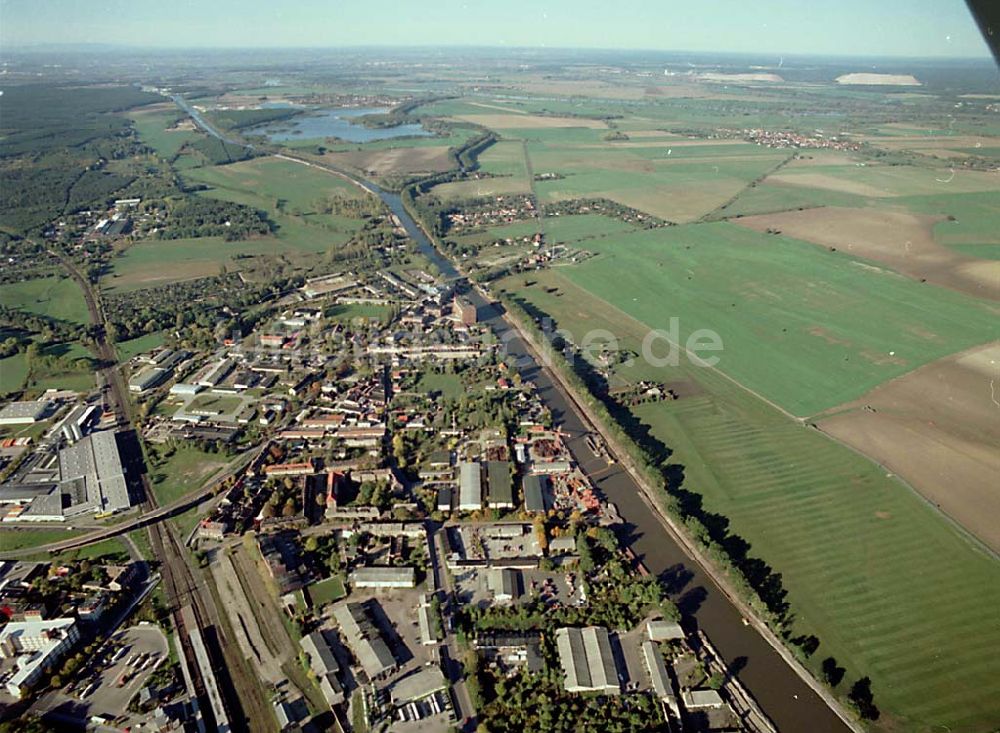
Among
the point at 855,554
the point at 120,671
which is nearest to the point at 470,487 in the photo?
the point at 120,671

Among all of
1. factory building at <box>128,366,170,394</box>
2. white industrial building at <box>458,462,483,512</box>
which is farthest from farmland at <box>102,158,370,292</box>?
white industrial building at <box>458,462,483,512</box>

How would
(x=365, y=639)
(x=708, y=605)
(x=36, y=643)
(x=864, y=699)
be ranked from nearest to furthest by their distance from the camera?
(x=864, y=699)
(x=36, y=643)
(x=365, y=639)
(x=708, y=605)

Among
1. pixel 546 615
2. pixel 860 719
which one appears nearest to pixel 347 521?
pixel 546 615

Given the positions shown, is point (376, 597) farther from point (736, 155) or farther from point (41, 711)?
point (736, 155)

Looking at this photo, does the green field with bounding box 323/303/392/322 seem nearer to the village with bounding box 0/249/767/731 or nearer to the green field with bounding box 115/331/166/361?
the village with bounding box 0/249/767/731

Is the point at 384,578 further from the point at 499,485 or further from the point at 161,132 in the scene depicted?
the point at 161,132

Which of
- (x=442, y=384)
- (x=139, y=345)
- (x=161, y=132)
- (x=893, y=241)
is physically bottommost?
(x=442, y=384)

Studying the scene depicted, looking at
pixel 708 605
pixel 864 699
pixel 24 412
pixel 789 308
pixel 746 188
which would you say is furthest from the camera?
pixel 746 188

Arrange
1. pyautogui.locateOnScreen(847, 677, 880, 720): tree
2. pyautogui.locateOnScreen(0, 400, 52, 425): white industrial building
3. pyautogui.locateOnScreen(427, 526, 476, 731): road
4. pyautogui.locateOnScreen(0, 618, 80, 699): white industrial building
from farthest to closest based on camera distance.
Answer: pyautogui.locateOnScreen(0, 400, 52, 425): white industrial building → pyautogui.locateOnScreen(0, 618, 80, 699): white industrial building → pyautogui.locateOnScreen(427, 526, 476, 731): road → pyautogui.locateOnScreen(847, 677, 880, 720): tree
